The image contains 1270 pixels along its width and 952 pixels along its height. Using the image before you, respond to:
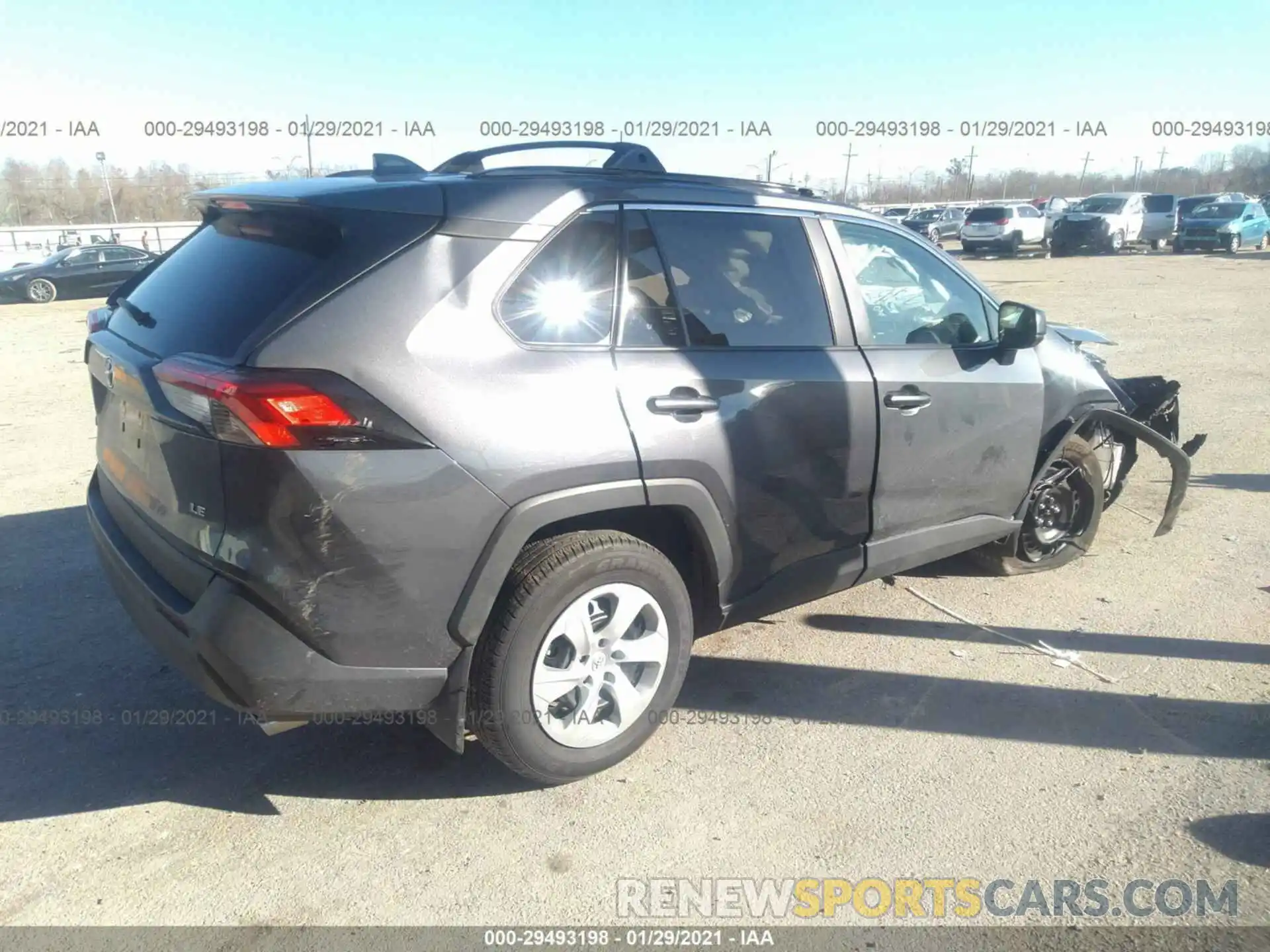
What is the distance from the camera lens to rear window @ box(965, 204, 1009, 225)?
29531mm

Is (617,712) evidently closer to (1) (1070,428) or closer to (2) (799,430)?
(2) (799,430)

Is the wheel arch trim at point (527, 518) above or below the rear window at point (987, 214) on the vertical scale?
below

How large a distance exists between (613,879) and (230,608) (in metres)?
1.30

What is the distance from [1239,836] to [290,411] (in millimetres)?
3007

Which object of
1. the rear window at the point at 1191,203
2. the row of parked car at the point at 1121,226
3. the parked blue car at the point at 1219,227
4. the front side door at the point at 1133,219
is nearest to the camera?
the parked blue car at the point at 1219,227

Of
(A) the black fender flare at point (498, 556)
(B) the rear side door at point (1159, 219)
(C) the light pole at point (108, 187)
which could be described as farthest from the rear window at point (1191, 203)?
(C) the light pole at point (108, 187)

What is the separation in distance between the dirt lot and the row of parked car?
27.7 m

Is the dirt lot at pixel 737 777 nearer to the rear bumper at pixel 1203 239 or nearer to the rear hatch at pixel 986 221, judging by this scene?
the rear hatch at pixel 986 221

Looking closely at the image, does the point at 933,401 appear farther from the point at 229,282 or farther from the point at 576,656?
the point at 229,282

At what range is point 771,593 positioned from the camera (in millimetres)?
3494

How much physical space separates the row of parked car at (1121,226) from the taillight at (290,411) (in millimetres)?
30586

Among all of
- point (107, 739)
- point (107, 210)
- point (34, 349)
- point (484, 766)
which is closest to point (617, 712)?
point (484, 766)

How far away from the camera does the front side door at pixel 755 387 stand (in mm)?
3035

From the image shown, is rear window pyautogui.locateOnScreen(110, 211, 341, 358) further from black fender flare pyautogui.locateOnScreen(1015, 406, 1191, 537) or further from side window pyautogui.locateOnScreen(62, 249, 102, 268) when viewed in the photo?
side window pyautogui.locateOnScreen(62, 249, 102, 268)
